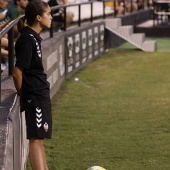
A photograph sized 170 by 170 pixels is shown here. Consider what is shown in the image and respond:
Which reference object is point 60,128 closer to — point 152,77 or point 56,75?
point 56,75

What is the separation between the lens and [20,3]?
14.4 metres

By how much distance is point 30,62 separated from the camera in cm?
605

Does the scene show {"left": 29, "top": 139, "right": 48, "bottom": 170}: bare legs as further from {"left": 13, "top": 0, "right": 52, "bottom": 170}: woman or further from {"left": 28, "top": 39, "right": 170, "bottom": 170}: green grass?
{"left": 28, "top": 39, "right": 170, "bottom": 170}: green grass

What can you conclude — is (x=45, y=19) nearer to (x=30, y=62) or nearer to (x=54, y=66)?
(x=30, y=62)

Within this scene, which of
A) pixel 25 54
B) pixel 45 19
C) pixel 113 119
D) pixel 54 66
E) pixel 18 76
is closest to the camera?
pixel 25 54

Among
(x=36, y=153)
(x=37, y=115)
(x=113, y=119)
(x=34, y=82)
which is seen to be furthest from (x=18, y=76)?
(x=113, y=119)

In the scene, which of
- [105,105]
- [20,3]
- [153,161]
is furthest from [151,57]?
[153,161]

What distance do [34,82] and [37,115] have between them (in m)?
0.27

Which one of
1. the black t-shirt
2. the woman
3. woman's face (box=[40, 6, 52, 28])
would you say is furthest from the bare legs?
woman's face (box=[40, 6, 52, 28])

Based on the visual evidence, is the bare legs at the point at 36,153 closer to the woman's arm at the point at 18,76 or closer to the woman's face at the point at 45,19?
the woman's arm at the point at 18,76

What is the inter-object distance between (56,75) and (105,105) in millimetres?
1702

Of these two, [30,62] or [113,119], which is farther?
[113,119]

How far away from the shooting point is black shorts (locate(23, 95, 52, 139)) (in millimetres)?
6117

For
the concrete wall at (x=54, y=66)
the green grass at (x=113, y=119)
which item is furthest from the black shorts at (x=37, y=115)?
the green grass at (x=113, y=119)
